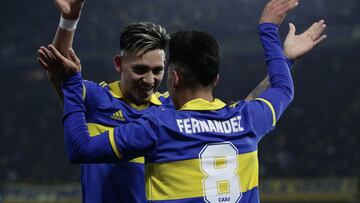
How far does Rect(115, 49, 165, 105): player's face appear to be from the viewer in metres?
3.23

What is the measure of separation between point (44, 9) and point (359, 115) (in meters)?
12.3

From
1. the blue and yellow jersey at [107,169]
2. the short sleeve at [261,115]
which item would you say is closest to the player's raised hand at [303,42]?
the short sleeve at [261,115]

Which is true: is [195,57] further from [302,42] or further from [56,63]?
[302,42]

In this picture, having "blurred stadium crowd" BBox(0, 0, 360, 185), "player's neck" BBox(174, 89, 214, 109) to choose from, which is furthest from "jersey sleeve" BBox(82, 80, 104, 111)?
"blurred stadium crowd" BBox(0, 0, 360, 185)

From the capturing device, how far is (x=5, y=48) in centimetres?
2242

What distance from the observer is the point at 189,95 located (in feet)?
8.18

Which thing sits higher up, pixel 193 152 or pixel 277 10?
pixel 277 10

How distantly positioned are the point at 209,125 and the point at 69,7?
88 cm

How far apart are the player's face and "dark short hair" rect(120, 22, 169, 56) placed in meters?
0.04

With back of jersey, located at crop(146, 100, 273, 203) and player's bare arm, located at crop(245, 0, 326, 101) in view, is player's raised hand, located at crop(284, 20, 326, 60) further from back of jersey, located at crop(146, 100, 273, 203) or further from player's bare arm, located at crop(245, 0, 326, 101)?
back of jersey, located at crop(146, 100, 273, 203)

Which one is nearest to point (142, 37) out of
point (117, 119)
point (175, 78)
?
point (117, 119)

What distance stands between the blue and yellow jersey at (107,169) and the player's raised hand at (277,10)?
3.07 feet

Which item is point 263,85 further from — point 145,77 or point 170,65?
point 170,65

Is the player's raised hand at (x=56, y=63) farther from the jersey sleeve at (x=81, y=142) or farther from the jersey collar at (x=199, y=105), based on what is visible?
the jersey collar at (x=199, y=105)
